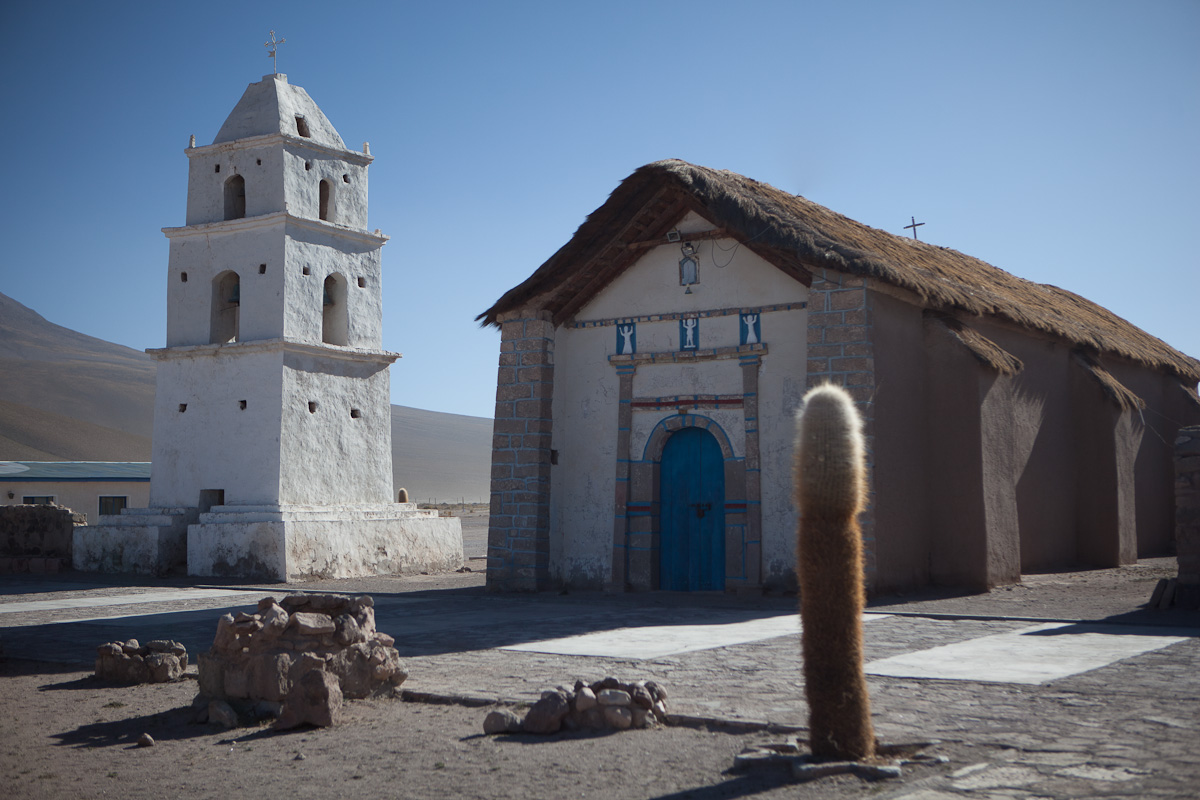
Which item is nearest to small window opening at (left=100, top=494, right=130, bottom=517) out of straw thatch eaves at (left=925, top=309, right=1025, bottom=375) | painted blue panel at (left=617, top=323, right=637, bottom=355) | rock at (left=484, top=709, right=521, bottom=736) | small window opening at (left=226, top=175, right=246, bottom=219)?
small window opening at (left=226, top=175, right=246, bottom=219)

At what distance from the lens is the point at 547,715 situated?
523 cm

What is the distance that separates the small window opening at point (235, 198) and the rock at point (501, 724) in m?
16.0

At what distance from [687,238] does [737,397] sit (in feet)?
7.54

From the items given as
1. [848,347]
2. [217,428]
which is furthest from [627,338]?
[217,428]

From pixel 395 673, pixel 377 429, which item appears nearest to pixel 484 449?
pixel 377 429

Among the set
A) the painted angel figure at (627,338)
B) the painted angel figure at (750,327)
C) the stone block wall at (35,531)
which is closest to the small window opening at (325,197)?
the stone block wall at (35,531)

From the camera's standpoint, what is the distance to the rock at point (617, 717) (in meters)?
5.24

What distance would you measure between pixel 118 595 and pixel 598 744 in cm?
1117

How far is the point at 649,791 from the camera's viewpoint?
13.7 ft

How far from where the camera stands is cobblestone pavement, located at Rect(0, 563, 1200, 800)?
4277 mm

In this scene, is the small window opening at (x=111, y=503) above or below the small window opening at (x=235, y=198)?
below

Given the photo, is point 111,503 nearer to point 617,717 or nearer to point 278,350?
point 278,350

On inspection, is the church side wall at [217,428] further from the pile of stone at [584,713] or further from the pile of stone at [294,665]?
the pile of stone at [584,713]

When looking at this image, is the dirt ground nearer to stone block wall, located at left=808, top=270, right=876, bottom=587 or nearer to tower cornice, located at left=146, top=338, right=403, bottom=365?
stone block wall, located at left=808, top=270, right=876, bottom=587
